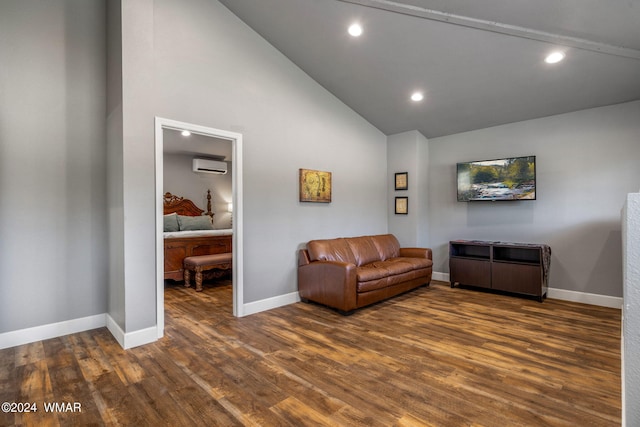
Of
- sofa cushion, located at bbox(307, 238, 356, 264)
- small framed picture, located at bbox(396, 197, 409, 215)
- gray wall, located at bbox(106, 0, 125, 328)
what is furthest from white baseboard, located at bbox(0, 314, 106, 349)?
small framed picture, located at bbox(396, 197, 409, 215)

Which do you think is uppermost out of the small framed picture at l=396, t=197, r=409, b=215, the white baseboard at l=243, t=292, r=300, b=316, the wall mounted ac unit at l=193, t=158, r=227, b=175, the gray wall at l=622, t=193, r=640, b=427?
the wall mounted ac unit at l=193, t=158, r=227, b=175

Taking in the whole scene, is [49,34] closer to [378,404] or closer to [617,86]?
[378,404]

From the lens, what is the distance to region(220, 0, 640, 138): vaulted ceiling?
293cm

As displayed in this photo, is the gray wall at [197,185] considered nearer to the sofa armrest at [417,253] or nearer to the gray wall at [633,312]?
the sofa armrest at [417,253]

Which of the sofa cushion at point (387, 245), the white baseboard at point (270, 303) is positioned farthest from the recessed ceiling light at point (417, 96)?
the white baseboard at point (270, 303)

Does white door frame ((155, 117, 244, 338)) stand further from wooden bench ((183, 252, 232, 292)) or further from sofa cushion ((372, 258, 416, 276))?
sofa cushion ((372, 258, 416, 276))

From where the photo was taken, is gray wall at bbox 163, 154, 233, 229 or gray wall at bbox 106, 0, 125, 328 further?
gray wall at bbox 163, 154, 233, 229

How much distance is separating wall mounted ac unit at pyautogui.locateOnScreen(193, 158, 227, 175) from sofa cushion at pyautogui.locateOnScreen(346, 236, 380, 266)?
4.33 meters

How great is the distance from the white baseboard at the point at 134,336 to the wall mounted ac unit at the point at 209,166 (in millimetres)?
4783

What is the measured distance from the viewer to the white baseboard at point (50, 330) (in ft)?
9.35

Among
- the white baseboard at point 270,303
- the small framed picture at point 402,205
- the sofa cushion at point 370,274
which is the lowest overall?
the white baseboard at point 270,303

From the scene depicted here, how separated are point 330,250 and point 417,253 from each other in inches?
65.5

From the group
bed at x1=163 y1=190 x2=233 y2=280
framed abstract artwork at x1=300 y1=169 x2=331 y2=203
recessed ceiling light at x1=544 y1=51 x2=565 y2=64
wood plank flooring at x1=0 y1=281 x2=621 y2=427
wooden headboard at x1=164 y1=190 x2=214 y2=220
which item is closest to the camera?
wood plank flooring at x1=0 y1=281 x2=621 y2=427

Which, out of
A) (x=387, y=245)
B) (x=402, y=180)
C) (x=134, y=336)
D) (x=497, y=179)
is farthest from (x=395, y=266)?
(x=134, y=336)
